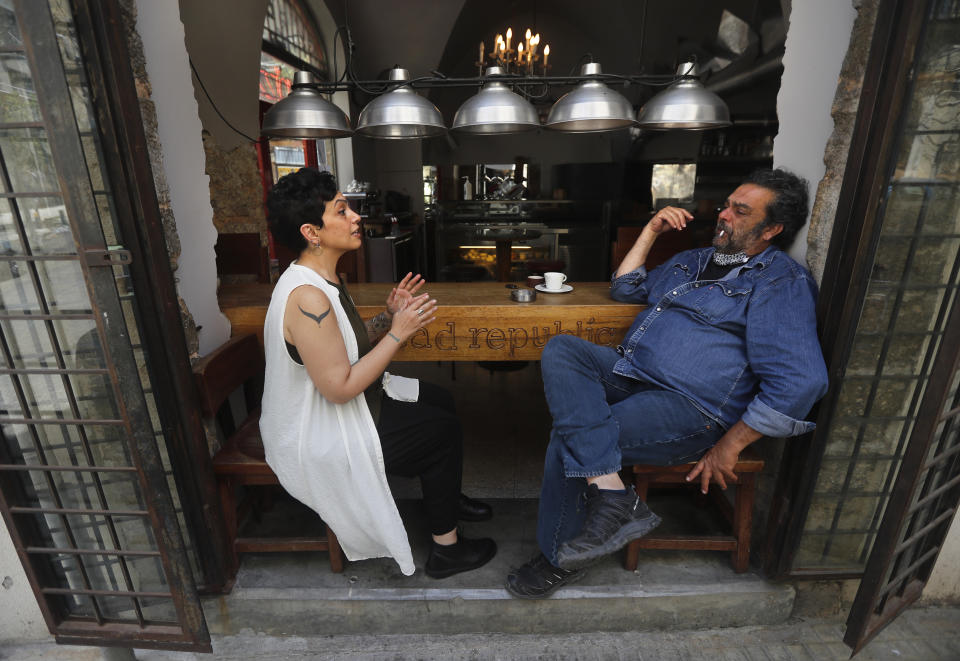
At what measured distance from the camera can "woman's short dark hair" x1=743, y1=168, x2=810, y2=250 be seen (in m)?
2.23

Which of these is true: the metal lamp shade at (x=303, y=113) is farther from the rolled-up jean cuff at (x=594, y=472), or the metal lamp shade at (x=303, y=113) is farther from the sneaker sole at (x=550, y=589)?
the sneaker sole at (x=550, y=589)

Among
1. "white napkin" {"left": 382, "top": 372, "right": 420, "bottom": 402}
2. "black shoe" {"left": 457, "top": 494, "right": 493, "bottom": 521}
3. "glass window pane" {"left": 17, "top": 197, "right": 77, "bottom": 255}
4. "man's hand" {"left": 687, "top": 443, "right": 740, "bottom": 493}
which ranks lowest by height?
"black shoe" {"left": 457, "top": 494, "right": 493, "bottom": 521}

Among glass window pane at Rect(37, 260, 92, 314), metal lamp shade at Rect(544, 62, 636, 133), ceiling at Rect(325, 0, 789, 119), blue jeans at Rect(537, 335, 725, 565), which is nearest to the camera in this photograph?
glass window pane at Rect(37, 260, 92, 314)

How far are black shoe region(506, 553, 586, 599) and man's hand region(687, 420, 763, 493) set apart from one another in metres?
0.69

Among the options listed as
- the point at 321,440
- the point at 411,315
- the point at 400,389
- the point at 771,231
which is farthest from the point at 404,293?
the point at 771,231

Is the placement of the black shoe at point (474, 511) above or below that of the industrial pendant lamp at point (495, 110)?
below

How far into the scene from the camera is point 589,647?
88.4 inches

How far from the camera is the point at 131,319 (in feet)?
6.13

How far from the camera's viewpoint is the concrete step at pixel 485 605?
2.29m

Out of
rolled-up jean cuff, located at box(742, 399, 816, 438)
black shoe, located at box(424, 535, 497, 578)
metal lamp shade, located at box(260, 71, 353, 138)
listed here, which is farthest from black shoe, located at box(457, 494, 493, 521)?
metal lamp shade, located at box(260, 71, 353, 138)

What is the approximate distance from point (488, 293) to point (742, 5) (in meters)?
5.83

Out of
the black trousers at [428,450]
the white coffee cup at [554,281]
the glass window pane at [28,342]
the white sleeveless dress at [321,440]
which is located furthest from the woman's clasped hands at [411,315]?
the glass window pane at [28,342]

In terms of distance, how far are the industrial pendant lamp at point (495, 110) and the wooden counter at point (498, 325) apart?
3.03ft

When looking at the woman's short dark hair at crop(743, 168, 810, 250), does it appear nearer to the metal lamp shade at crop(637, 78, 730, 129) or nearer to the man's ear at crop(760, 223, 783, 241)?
the man's ear at crop(760, 223, 783, 241)
